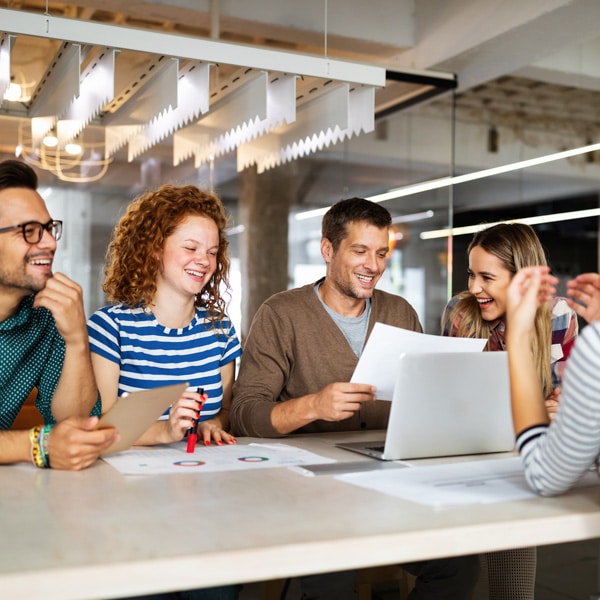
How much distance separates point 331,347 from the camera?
8.17 ft

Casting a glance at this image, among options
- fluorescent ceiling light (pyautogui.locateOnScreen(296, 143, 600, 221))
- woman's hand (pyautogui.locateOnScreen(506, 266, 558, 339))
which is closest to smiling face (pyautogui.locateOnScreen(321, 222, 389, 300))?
woman's hand (pyautogui.locateOnScreen(506, 266, 558, 339))

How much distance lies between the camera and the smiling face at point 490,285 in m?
2.69

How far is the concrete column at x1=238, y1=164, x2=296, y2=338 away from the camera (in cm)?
528

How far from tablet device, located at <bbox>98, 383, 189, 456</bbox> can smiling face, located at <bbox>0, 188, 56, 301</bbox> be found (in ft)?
1.33

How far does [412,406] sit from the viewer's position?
1707mm

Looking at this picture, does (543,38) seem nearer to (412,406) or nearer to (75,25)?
(75,25)

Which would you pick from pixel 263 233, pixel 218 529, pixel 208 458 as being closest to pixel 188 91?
pixel 208 458

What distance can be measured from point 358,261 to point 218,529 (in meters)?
1.52

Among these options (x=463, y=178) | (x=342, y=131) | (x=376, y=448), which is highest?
(x=463, y=178)

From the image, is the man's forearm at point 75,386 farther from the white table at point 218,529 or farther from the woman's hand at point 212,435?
the white table at point 218,529

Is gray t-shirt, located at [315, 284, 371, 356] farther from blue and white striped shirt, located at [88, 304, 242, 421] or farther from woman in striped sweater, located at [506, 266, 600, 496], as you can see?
woman in striped sweater, located at [506, 266, 600, 496]

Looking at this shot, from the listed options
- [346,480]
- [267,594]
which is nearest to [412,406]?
[346,480]

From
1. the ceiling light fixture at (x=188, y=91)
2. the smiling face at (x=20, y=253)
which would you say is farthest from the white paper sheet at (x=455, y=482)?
the ceiling light fixture at (x=188, y=91)

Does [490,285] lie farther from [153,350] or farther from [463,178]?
[463,178]
